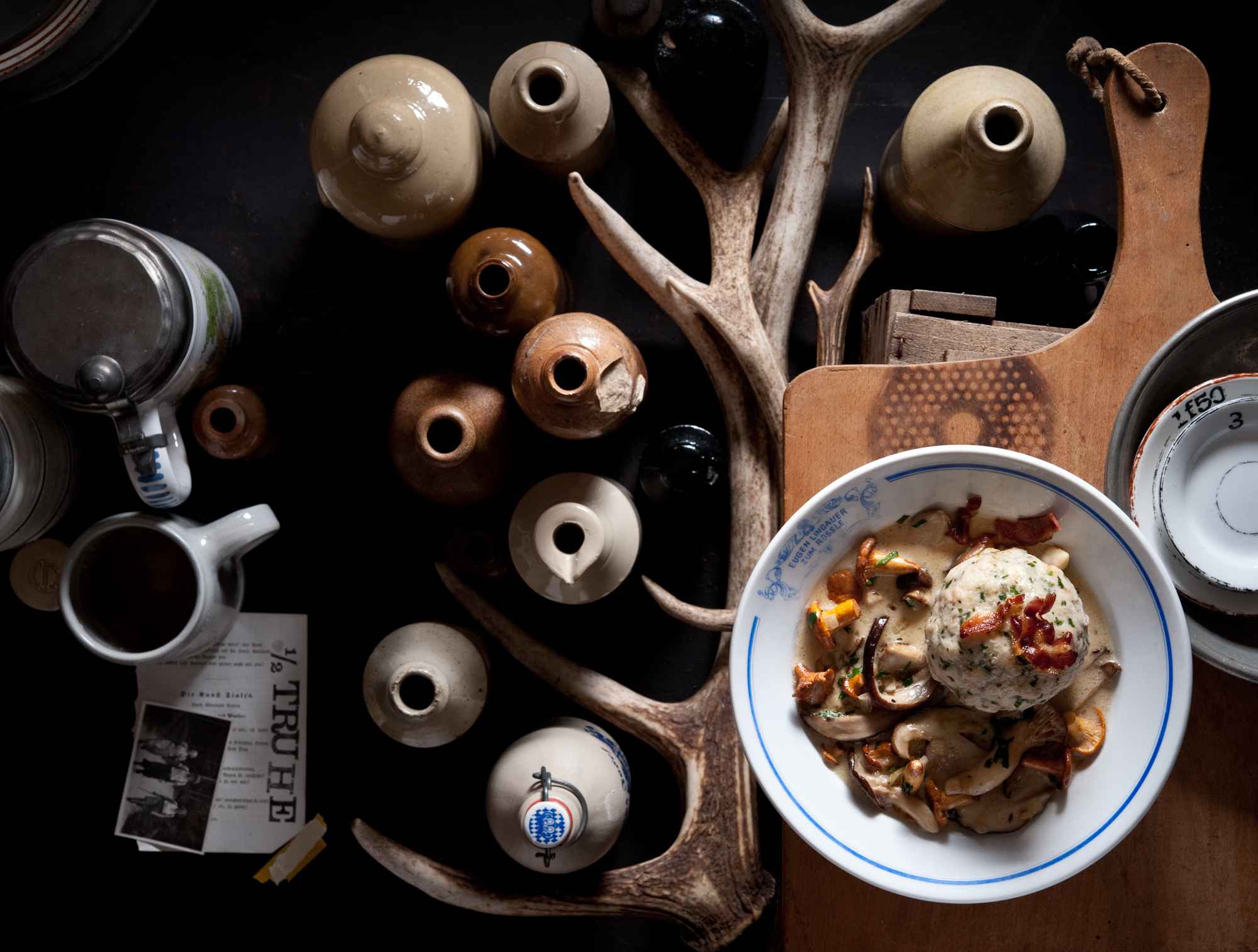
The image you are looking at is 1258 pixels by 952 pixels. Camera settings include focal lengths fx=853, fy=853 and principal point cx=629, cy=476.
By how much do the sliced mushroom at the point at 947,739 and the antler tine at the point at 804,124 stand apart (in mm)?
586

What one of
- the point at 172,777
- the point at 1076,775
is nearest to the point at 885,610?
the point at 1076,775

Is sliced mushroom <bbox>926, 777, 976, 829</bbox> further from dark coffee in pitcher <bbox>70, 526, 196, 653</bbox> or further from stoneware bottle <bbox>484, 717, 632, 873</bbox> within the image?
dark coffee in pitcher <bbox>70, 526, 196, 653</bbox>

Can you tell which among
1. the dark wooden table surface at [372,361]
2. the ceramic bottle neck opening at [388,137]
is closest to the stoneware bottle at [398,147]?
the ceramic bottle neck opening at [388,137]

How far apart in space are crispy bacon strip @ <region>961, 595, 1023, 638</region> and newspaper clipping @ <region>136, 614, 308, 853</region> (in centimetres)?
115

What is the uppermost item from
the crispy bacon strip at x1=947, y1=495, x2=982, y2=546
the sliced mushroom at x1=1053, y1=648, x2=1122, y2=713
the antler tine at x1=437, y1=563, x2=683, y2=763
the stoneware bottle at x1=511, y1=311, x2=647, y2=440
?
the stoneware bottle at x1=511, y1=311, x2=647, y2=440

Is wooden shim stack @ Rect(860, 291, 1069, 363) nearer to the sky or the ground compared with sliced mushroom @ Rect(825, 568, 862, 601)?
nearer to the sky

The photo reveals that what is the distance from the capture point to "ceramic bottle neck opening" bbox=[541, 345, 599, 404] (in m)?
1.17

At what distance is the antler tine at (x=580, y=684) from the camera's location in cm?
→ 133

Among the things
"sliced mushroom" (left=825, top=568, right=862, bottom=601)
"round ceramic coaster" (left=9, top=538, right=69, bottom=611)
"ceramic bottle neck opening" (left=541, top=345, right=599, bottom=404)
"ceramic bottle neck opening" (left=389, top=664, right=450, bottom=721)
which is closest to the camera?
"sliced mushroom" (left=825, top=568, right=862, bottom=601)

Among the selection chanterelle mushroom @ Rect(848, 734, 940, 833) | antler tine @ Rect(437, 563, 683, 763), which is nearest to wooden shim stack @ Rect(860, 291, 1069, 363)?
chanterelle mushroom @ Rect(848, 734, 940, 833)

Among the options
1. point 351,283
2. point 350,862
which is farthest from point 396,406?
point 350,862

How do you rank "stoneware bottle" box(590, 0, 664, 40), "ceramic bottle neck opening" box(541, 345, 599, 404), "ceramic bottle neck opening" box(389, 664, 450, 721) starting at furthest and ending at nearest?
"stoneware bottle" box(590, 0, 664, 40)
"ceramic bottle neck opening" box(389, 664, 450, 721)
"ceramic bottle neck opening" box(541, 345, 599, 404)

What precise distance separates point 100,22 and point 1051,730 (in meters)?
1.61

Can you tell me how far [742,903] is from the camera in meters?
1.28
